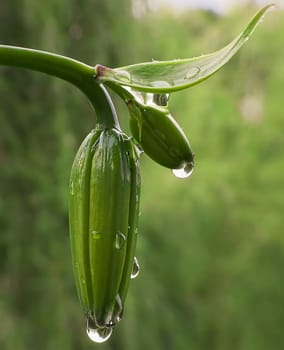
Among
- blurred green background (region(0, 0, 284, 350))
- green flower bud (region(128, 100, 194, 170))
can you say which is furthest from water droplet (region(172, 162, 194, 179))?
blurred green background (region(0, 0, 284, 350))

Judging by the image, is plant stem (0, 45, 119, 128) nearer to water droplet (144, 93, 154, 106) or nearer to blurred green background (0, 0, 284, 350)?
water droplet (144, 93, 154, 106)

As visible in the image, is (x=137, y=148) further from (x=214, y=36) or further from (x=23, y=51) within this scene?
(x=214, y=36)

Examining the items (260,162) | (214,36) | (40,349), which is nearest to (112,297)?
(40,349)

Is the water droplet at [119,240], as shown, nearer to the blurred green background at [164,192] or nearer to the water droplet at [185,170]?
the water droplet at [185,170]

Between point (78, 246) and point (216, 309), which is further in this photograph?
point (216, 309)

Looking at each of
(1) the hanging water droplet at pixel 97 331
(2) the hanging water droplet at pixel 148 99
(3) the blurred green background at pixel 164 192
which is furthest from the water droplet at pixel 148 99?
(3) the blurred green background at pixel 164 192

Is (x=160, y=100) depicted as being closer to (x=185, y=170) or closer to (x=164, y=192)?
(x=185, y=170)

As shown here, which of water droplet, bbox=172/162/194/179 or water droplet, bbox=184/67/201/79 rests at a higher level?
water droplet, bbox=184/67/201/79
